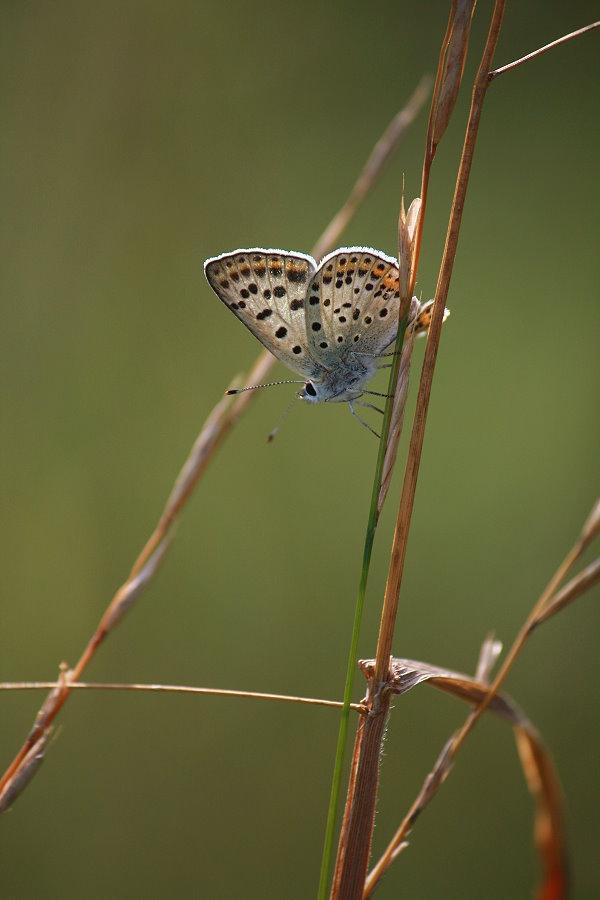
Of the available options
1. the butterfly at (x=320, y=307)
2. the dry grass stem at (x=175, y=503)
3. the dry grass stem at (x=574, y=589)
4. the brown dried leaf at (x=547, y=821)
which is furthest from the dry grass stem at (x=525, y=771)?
the butterfly at (x=320, y=307)

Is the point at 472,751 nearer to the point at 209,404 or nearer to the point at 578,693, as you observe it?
the point at 578,693

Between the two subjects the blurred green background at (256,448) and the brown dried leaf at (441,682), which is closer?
the brown dried leaf at (441,682)

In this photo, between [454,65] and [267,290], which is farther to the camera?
[267,290]

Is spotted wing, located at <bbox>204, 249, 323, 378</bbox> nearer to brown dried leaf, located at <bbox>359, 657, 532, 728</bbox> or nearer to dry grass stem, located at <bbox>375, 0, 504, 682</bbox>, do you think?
dry grass stem, located at <bbox>375, 0, 504, 682</bbox>

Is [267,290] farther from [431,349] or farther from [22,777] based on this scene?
[22,777]

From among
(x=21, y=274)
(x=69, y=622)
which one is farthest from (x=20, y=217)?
(x=69, y=622)

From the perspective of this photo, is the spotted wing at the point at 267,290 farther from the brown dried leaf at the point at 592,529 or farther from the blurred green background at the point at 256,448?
the blurred green background at the point at 256,448

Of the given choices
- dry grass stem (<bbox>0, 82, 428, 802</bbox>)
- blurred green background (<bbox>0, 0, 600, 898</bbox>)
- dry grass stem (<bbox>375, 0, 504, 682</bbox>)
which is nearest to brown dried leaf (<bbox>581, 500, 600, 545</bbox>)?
dry grass stem (<bbox>375, 0, 504, 682</bbox>)

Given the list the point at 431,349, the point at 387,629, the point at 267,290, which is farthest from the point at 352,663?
the point at 267,290
